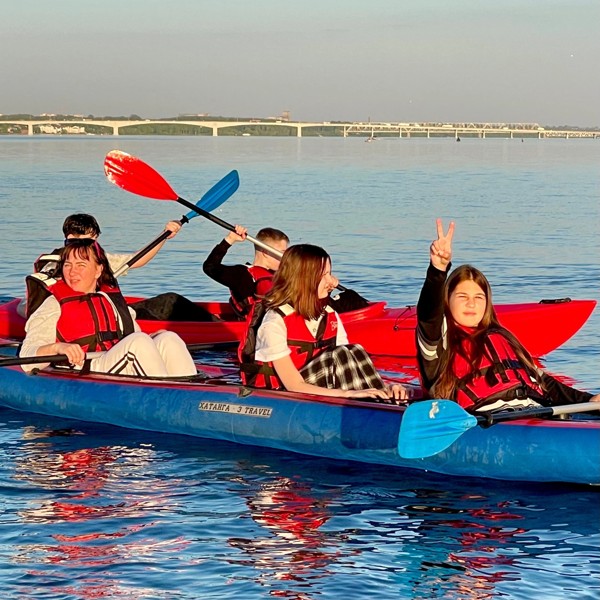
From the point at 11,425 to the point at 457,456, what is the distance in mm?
2977

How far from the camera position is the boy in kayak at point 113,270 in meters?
8.38

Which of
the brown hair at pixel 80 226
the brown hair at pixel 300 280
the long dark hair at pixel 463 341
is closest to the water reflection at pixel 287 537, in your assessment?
the long dark hair at pixel 463 341

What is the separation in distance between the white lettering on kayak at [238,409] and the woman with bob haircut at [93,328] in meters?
0.50

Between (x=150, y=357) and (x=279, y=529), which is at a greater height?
(x=150, y=357)

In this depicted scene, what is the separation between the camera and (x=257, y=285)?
986 centimetres

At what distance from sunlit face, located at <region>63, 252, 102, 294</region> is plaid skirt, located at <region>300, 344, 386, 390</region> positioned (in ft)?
4.64

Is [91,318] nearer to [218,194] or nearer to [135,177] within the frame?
[135,177]

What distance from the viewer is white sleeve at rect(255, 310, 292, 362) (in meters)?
6.80

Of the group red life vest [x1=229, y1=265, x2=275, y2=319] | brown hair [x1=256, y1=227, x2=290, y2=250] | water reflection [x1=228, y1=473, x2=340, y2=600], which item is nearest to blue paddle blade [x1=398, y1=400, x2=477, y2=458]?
water reflection [x1=228, y1=473, x2=340, y2=600]

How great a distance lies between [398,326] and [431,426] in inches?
179

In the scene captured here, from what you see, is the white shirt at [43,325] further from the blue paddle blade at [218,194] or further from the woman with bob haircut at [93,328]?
the blue paddle blade at [218,194]

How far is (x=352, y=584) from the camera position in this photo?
16.5ft

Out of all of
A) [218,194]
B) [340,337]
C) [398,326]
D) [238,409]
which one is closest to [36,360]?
[238,409]

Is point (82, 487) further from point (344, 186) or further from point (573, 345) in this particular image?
point (344, 186)
